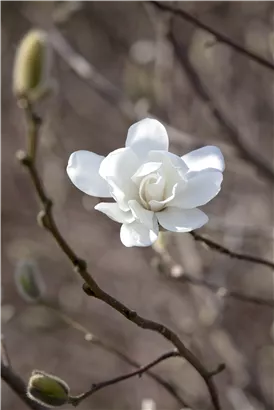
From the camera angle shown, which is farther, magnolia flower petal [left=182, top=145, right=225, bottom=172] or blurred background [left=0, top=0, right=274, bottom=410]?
blurred background [left=0, top=0, right=274, bottom=410]

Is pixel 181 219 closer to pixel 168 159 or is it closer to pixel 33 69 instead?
pixel 168 159

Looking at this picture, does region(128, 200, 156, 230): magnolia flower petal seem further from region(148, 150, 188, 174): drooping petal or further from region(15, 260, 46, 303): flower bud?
region(15, 260, 46, 303): flower bud

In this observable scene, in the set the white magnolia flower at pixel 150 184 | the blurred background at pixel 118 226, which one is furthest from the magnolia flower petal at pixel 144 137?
the blurred background at pixel 118 226

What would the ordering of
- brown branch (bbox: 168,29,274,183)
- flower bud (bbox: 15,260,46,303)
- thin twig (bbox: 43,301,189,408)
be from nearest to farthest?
thin twig (bbox: 43,301,189,408), flower bud (bbox: 15,260,46,303), brown branch (bbox: 168,29,274,183)

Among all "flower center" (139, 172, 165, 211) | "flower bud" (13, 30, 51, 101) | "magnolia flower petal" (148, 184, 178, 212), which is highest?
"flower bud" (13, 30, 51, 101)

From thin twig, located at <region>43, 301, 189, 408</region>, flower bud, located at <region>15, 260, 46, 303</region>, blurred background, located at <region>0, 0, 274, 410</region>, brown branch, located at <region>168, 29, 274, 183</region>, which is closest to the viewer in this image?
thin twig, located at <region>43, 301, 189, 408</region>

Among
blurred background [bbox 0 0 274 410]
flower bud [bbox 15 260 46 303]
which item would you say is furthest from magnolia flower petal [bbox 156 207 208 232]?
blurred background [bbox 0 0 274 410]

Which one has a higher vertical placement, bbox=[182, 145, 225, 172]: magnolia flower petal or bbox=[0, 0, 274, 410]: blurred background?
bbox=[0, 0, 274, 410]: blurred background

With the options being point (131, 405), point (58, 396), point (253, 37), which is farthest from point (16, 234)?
point (58, 396)
